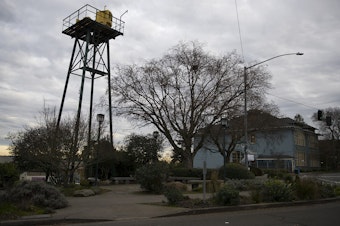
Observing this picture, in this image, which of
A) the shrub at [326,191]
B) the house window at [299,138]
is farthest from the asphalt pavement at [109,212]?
the house window at [299,138]

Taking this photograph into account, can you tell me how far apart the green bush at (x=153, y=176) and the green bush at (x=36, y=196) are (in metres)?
6.50

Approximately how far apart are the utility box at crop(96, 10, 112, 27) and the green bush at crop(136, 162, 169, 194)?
52.6 feet

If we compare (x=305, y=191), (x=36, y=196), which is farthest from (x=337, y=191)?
(x=36, y=196)

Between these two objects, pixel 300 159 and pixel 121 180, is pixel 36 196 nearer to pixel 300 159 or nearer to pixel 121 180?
pixel 121 180

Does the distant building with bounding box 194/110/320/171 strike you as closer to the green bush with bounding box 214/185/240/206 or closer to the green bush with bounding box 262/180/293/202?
the green bush with bounding box 262/180/293/202

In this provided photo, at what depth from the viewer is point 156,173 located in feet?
64.0

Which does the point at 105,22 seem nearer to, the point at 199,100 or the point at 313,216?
the point at 199,100

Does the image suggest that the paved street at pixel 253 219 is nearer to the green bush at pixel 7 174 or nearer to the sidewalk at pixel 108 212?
the sidewalk at pixel 108 212

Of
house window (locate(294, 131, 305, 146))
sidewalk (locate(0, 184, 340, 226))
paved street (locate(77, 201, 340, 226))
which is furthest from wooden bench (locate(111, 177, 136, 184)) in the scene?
house window (locate(294, 131, 305, 146))

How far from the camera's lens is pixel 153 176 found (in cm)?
1947

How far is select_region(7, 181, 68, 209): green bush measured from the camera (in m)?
12.8

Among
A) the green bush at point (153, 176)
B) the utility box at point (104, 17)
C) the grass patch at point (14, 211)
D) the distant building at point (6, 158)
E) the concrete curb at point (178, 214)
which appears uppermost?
the utility box at point (104, 17)

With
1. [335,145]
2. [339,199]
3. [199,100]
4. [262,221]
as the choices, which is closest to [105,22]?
[199,100]

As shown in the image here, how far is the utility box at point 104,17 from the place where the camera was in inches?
1225
